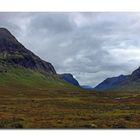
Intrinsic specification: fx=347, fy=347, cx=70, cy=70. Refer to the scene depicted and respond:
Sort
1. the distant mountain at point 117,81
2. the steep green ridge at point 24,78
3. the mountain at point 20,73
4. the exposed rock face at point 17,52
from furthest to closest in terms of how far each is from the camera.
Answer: the steep green ridge at point 24,78 < the mountain at point 20,73 < the distant mountain at point 117,81 < the exposed rock face at point 17,52

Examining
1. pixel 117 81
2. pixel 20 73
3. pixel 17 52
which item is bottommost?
pixel 117 81

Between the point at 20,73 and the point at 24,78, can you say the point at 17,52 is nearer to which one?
the point at 24,78

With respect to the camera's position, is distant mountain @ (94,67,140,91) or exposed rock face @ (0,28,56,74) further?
distant mountain @ (94,67,140,91)

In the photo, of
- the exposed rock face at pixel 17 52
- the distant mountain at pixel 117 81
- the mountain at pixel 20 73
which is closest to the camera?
the exposed rock face at pixel 17 52

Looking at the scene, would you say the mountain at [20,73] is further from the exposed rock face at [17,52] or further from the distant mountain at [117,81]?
the distant mountain at [117,81]

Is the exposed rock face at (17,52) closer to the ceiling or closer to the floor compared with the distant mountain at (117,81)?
closer to the ceiling

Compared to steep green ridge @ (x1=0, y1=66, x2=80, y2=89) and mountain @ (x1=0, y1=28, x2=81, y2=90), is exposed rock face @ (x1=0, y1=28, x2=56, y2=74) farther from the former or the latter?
steep green ridge @ (x1=0, y1=66, x2=80, y2=89)

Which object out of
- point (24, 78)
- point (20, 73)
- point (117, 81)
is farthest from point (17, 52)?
point (117, 81)

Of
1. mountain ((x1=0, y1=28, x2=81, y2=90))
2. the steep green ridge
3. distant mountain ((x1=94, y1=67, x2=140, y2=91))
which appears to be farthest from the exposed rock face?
distant mountain ((x1=94, y1=67, x2=140, y2=91))

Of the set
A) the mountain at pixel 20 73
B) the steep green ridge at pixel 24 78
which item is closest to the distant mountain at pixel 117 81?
the mountain at pixel 20 73

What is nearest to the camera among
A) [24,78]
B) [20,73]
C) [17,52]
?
[17,52]
